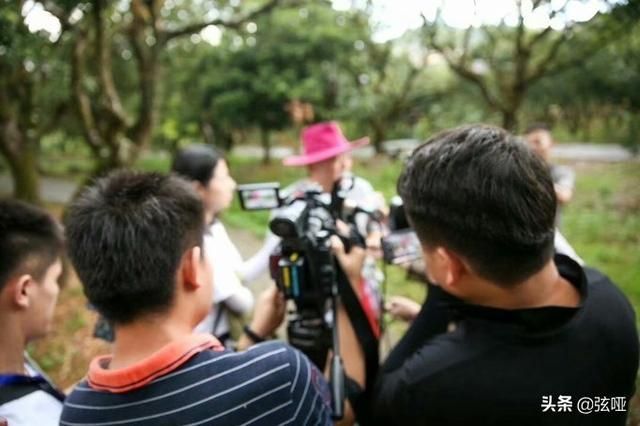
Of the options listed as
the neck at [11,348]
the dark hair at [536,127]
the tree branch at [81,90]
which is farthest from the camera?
the tree branch at [81,90]

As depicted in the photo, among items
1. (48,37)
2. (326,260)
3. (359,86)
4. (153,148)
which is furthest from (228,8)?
(153,148)

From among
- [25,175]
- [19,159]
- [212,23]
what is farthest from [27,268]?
[212,23]

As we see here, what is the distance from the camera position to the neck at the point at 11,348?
1.49 metres

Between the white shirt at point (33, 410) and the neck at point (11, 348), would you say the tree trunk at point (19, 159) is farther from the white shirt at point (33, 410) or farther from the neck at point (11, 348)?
the white shirt at point (33, 410)

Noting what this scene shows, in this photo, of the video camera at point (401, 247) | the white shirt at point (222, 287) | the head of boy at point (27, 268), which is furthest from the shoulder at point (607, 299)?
the head of boy at point (27, 268)

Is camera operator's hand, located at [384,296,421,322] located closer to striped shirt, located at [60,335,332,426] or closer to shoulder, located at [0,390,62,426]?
striped shirt, located at [60,335,332,426]

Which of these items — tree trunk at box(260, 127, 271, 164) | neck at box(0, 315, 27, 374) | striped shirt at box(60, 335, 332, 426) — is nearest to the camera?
striped shirt at box(60, 335, 332, 426)

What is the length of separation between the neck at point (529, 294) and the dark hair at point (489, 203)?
25 millimetres

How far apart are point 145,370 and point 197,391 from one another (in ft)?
0.36

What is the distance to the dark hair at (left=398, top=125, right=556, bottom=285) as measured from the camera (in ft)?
3.65

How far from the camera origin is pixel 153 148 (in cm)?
1873

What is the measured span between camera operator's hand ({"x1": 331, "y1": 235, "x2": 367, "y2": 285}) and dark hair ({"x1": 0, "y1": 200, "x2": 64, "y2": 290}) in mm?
839

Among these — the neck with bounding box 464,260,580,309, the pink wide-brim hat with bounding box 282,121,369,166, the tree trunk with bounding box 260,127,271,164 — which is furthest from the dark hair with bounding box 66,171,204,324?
the tree trunk with bounding box 260,127,271,164

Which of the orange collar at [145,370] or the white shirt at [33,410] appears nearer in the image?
the orange collar at [145,370]
